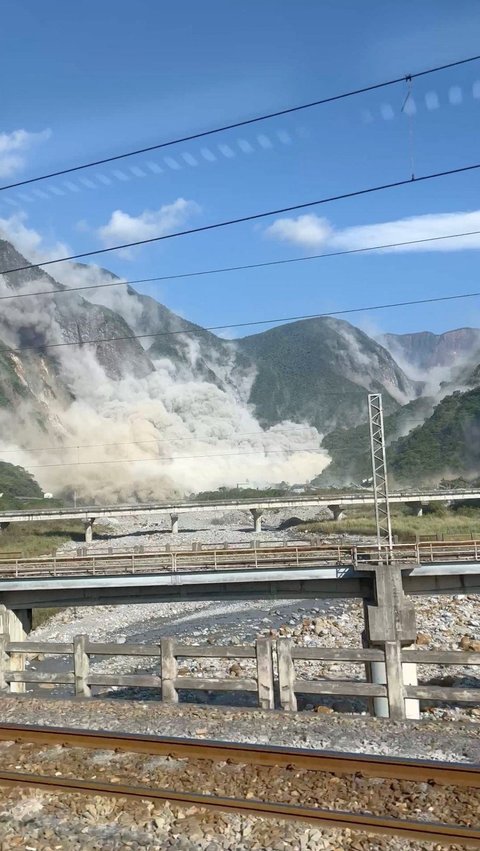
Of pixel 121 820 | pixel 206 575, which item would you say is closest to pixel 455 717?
pixel 206 575

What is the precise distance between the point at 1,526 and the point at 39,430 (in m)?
76.2

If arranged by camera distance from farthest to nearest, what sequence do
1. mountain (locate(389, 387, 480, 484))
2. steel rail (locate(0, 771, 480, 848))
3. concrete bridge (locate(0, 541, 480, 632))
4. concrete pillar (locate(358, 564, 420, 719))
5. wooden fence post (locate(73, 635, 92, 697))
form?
mountain (locate(389, 387, 480, 484)), concrete bridge (locate(0, 541, 480, 632)), concrete pillar (locate(358, 564, 420, 719)), wooden fence post (locate(73, 635, 92, 697)), steel rail (locate(0, 771, 480, 848))

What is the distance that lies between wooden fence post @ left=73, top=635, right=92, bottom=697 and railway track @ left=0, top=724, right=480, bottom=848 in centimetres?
278

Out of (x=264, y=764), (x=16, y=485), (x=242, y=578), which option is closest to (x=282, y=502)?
(x=16, y=485)

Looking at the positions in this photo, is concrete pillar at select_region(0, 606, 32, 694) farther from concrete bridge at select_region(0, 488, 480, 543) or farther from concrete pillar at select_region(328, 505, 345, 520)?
concrete pillar at select_region(328, 505, 345, 520)

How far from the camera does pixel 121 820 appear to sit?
29.9 feet

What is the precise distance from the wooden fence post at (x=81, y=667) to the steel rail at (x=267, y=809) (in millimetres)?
5066

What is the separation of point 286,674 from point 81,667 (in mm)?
4394

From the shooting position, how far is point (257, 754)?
433 inches

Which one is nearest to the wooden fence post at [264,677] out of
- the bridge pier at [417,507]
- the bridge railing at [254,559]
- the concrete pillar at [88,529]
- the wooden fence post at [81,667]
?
the wooden fence post at [81,667]

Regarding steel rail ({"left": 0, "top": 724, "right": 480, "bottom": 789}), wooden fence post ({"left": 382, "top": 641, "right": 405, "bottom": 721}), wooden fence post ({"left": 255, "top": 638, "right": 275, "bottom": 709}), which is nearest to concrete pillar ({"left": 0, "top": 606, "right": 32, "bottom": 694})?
steel rail ({"left": 0, "top": 724, "right": 480, "bottom": 789})

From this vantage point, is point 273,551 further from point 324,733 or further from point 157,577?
point 324,733

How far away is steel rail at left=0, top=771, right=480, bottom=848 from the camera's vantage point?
8.20 meters

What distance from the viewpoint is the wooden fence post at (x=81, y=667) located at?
51.5 ft
